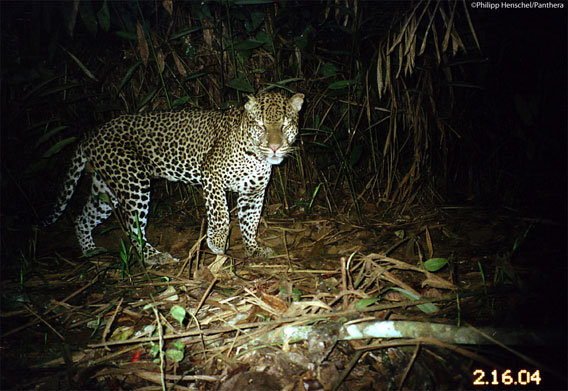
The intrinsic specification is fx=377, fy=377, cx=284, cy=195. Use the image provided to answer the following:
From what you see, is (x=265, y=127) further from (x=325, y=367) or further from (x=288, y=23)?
(x=325, y=367)

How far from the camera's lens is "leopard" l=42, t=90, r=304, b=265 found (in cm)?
393

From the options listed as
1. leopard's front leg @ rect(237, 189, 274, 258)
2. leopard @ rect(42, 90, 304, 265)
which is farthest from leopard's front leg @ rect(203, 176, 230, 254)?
leopard's front leg @ rect(237, 189, 274, 258)

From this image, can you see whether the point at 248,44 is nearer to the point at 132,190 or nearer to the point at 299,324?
the point at 132,190

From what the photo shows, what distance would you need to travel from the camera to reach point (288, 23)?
458 cm

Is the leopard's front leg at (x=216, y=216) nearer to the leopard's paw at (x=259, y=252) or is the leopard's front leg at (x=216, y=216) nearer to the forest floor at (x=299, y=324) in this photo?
the leopard's paw at (x=259, y=252)

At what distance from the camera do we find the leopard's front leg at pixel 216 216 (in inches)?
158

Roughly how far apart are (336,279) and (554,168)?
119 inches

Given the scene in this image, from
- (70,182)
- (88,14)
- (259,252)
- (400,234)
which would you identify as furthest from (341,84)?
(70,182)

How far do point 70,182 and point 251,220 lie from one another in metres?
2.14

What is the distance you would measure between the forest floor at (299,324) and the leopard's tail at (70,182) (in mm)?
832

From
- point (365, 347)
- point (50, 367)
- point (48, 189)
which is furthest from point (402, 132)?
point (48, 189)

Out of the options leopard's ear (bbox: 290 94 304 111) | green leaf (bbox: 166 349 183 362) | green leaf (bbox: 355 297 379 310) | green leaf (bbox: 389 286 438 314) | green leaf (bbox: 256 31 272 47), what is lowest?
green leaf (bbox: 166 349 183 362)

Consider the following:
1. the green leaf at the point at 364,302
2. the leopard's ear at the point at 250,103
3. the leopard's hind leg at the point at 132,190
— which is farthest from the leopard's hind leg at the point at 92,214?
the green leaf at the point at 364,302

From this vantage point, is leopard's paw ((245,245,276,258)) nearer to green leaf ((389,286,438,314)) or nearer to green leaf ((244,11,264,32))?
green leaf ((389,286,438,314))
